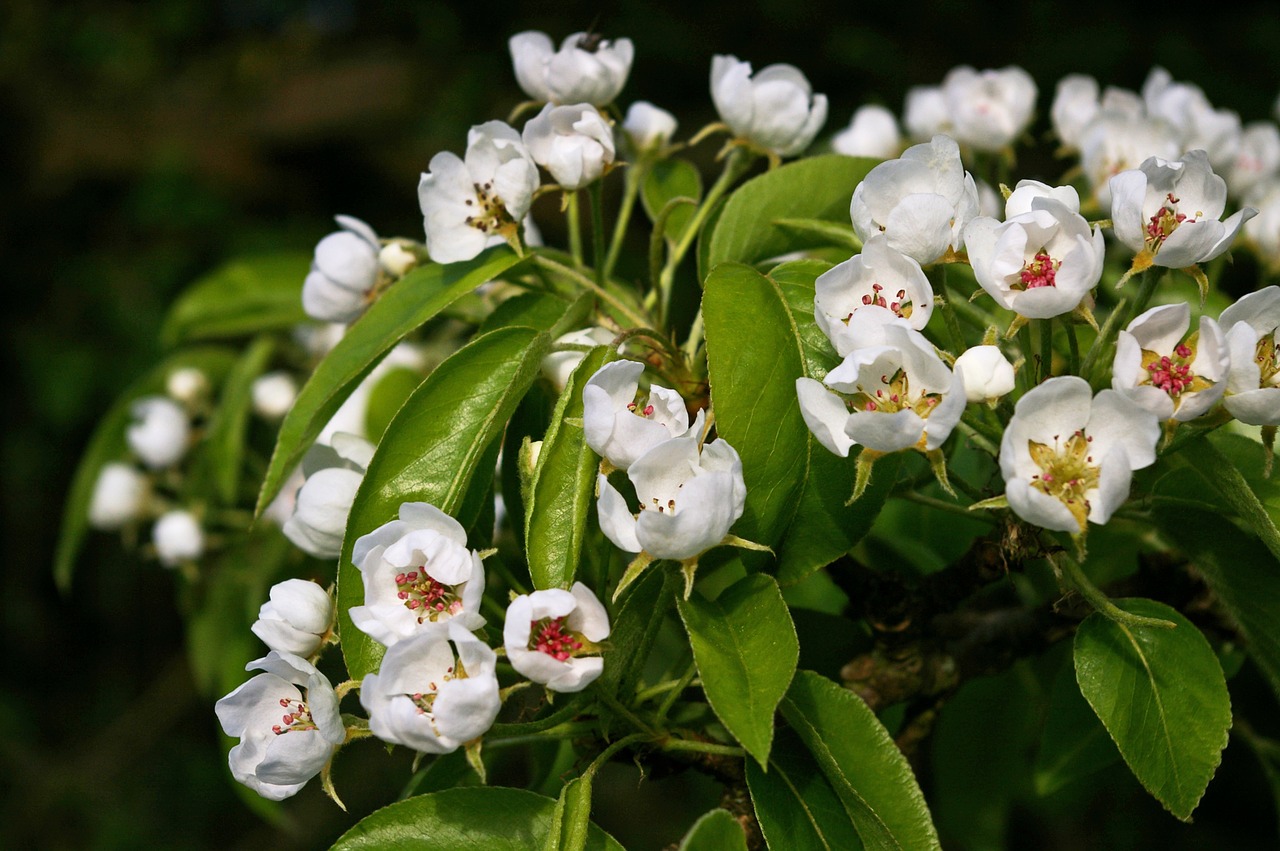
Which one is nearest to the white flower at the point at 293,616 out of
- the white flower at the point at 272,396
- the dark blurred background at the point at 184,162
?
the white flower at the point at 272,396

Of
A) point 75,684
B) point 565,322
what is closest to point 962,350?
point 565,322

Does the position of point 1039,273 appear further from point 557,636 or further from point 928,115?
point 928,115

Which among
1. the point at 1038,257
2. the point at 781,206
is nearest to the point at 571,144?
the point at 781,206

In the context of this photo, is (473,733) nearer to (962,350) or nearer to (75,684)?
(962,350)

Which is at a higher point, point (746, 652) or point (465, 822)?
point (746, 652)

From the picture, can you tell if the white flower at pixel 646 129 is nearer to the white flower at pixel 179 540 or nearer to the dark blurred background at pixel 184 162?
the white flower at pixel 179 540

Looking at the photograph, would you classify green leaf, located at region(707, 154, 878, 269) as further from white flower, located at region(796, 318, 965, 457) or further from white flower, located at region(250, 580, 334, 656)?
white flower, located at region(250, 580, 334, 656)
